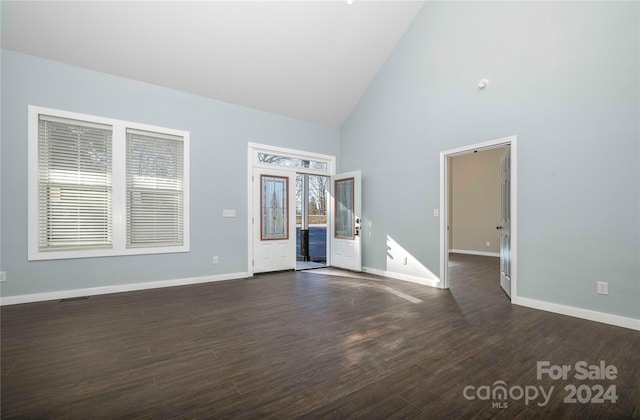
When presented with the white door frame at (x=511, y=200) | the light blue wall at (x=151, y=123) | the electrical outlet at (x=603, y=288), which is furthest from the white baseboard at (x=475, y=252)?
the light blue wall at (x=151, y=123)

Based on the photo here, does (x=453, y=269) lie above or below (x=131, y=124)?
below

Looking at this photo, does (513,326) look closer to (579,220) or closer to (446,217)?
(579,220)

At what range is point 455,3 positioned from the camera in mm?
4438

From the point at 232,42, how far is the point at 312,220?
8540mm

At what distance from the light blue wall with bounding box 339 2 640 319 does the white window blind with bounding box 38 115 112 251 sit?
4.67 m

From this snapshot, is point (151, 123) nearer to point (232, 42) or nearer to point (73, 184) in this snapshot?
point (73, 184)

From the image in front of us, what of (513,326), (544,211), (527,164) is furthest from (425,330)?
(527,164)

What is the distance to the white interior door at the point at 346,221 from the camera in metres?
5.83

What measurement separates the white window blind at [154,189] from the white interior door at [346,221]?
3.00 meters

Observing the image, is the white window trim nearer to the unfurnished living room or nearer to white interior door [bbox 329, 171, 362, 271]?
the unfurnished living room

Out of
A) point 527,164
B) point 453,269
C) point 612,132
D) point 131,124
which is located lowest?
point 453,269

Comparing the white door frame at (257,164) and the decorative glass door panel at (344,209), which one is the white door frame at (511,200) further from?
the white door frame at (257,164)

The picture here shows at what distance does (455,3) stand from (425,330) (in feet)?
15.2

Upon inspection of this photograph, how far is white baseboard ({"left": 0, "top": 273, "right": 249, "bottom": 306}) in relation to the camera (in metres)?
3.68
